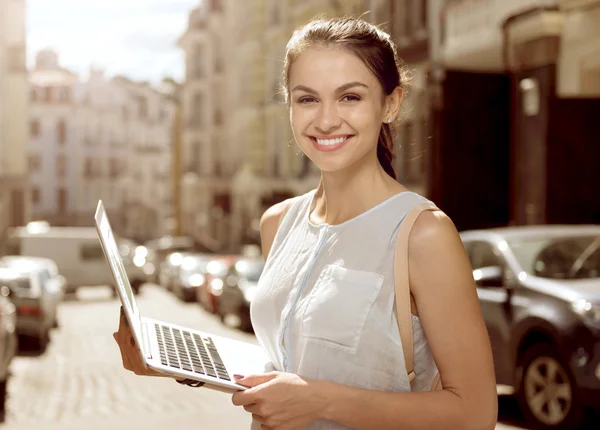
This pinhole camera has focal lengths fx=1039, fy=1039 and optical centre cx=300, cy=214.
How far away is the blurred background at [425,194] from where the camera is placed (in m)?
9.09

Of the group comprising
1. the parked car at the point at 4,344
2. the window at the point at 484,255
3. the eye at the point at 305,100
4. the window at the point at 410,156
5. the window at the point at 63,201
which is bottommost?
the window at the point at 63,201

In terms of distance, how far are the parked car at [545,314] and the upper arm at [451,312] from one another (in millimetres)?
6122

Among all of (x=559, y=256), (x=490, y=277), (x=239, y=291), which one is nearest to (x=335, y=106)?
(x=490, y=277)

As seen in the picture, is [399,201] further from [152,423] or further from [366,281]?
[152,423]

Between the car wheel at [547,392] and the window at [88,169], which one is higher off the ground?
the car wheel at [547,392]

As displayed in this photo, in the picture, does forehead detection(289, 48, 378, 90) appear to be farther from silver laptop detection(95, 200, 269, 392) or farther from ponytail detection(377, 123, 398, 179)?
silver laptop detection(95, 200, 269, 392)

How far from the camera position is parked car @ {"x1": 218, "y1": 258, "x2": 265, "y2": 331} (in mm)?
21078

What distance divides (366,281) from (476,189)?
21543mm

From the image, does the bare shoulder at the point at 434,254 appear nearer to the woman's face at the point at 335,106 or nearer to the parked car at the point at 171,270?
the woman's face at the point at 335,106

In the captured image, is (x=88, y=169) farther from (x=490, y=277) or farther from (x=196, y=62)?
(x=490, y=277)

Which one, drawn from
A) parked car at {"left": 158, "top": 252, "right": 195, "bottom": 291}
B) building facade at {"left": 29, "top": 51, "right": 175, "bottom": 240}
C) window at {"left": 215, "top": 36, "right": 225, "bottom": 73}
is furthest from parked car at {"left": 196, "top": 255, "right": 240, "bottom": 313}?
building facade at {"left": 29, "top": 51, "right": 175, "bottom": 240}

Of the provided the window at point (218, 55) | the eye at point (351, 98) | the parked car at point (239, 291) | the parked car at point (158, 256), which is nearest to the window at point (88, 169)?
the window at point (218, 55)

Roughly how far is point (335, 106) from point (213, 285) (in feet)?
78.1

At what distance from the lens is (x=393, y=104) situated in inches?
104
